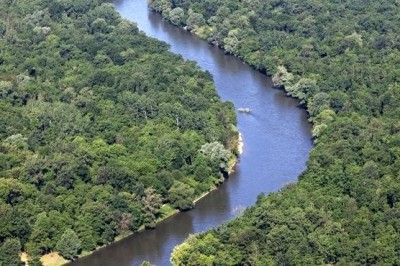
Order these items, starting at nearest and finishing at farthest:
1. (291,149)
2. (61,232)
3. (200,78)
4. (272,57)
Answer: (61,232), (291,149), (200,78), (272,57)

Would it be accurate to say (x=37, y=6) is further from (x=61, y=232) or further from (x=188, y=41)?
(x=61, y=232)

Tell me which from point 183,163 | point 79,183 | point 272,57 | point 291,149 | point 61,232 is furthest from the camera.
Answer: point 272,57

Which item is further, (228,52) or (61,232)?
(228,52)

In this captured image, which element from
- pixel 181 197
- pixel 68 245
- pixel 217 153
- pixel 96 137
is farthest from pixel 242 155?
pixel 68 245

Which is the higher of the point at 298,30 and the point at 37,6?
the point at 298,30

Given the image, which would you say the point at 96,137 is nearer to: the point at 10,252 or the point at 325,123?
the point at 10,252

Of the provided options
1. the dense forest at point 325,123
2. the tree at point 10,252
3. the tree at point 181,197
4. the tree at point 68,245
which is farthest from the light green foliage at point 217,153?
the tree at point 10,252

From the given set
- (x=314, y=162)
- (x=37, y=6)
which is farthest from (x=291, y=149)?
(x=37, y=6)
